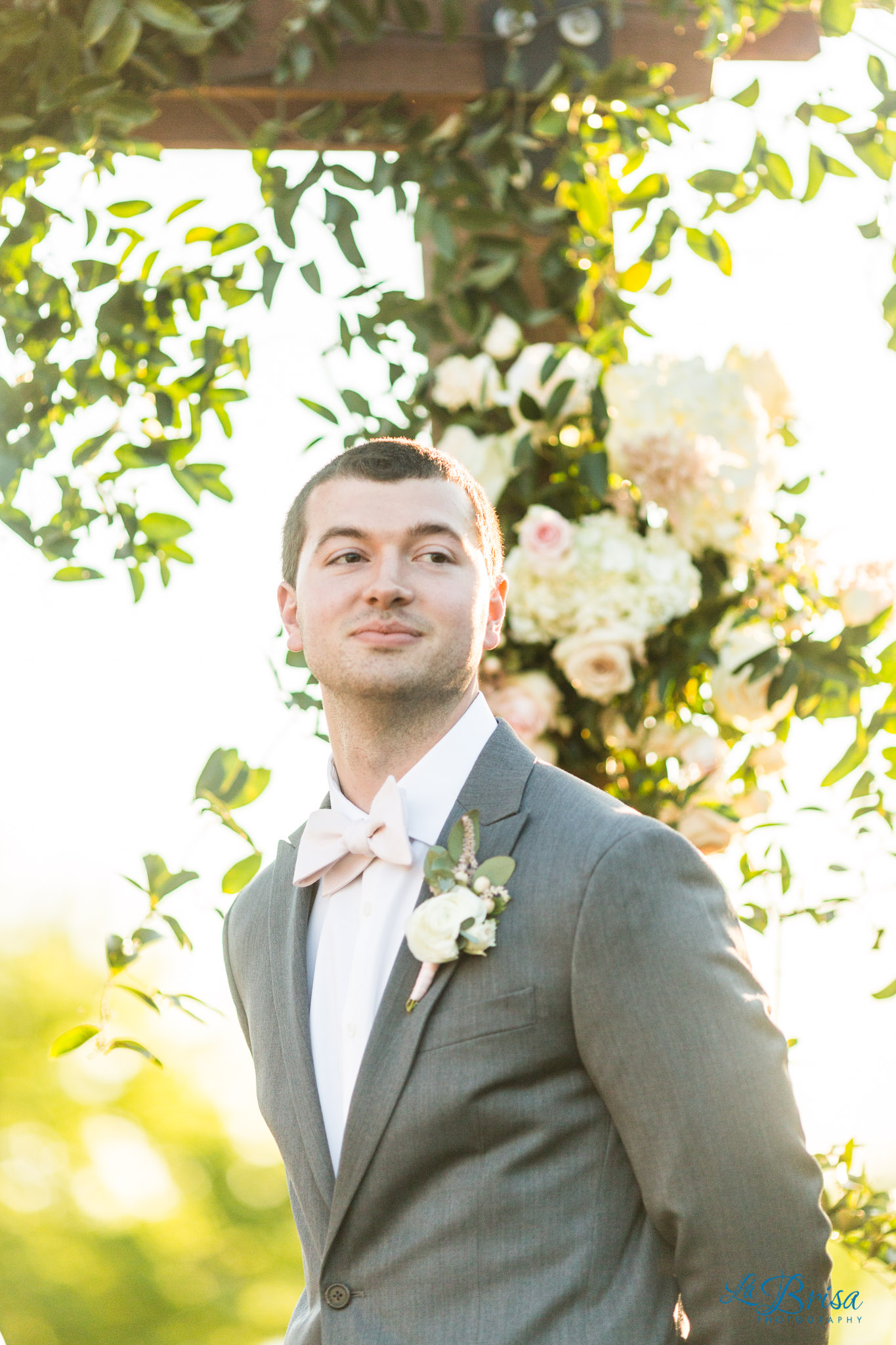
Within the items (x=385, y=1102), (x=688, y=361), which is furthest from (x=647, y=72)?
(x=385, y=1102)

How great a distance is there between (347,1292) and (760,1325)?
0.38 m

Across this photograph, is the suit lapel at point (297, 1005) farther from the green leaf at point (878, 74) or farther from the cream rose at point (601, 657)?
the green leaf at point (878, 74)

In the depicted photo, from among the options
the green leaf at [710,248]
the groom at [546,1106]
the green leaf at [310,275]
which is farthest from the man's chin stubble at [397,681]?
the green leaf at [710,248]

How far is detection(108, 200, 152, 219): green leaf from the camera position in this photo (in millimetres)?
1889

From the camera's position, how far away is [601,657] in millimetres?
1833

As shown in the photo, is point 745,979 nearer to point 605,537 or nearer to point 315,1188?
point 315,1188

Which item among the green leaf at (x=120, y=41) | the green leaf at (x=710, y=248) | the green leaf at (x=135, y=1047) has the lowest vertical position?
the green leaf at (x=135, y=1047)

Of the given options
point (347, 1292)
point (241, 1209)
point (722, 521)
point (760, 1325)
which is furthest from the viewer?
point (241, 1209)

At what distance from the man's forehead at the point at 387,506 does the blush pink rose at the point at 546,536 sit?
0.33 meters

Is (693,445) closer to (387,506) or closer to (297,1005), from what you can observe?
(387,506)

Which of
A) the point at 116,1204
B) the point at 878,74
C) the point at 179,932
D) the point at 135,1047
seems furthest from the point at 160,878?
the point at 116,1204

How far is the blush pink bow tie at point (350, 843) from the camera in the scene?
1352 mm

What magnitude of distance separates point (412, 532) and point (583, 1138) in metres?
0.67

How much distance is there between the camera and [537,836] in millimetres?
1285
